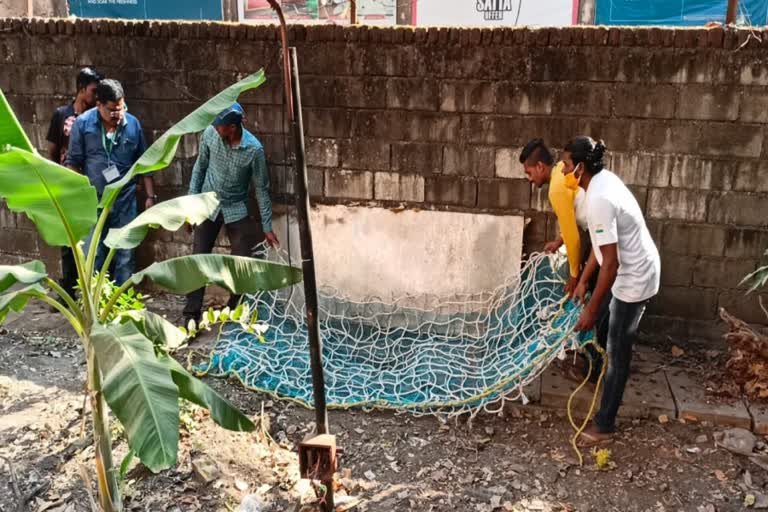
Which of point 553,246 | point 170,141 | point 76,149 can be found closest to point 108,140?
point 76,149

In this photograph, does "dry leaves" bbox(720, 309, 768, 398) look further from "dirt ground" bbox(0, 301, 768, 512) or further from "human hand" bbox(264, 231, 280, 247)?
"human hand" bbox(264, 231, 280, 247)

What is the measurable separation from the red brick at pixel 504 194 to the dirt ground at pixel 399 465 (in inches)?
59.0

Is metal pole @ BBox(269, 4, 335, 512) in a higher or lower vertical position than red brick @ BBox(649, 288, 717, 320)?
higher

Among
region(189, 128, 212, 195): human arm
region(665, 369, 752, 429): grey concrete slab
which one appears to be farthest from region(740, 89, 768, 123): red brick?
region(189, 128, 212, 195): human arm

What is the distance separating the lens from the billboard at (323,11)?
33.3 ft

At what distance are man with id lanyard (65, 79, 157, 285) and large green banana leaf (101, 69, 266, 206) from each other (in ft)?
7.04

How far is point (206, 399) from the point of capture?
2.92 m

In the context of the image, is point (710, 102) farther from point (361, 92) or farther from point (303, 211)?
point (303, 211)

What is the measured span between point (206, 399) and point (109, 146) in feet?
9.59

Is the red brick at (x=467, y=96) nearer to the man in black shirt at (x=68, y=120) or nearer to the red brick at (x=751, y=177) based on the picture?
the red brick at (x=751, y=177)

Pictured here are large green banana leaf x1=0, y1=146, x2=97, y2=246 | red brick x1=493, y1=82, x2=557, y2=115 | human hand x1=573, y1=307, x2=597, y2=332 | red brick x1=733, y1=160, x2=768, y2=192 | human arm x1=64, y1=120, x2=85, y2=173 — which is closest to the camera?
large green banana leaf x1=0, y1=146, x2=97, y2=246

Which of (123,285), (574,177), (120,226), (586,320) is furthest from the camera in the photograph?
(120,226)

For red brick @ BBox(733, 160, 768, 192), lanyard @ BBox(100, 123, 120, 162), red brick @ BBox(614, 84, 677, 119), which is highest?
red brick @ BBox(614, 84, 677, 119)

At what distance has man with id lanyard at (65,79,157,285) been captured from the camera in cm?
501
